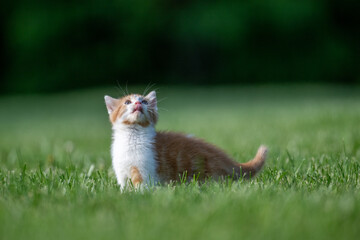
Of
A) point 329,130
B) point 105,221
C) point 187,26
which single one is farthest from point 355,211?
point 187,26

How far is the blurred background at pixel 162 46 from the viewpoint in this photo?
1919 centimetres

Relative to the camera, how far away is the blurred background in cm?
1919

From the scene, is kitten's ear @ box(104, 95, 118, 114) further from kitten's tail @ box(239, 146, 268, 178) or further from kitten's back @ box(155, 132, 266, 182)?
kitten's tail @ box(239, 146, 268, 178)

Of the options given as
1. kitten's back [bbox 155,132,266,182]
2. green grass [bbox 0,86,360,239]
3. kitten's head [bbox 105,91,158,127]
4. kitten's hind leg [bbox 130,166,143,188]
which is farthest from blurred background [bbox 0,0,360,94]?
kitten's hind leg [bbox 130,166,143,188]

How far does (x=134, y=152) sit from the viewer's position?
9.72 feet

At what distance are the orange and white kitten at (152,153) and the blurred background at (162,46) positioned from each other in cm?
1596

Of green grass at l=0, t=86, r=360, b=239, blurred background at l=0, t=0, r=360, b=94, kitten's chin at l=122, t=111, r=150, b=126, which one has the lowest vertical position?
green grass at l=0, t=86, r=360, b=239

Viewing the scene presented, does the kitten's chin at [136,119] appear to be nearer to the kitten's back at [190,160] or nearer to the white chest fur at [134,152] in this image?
the white chest fur at [134,152]

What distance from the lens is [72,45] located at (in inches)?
784

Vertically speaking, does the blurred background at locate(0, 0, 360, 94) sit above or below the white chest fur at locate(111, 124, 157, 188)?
above

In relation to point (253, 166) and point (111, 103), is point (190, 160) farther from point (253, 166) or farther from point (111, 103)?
point (111, 103)

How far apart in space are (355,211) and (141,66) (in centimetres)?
1814

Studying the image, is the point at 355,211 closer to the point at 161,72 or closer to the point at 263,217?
the point at 263,217

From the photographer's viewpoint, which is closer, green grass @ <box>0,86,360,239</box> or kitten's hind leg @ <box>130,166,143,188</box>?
green grass @ <box>0,86,360,239</box>
